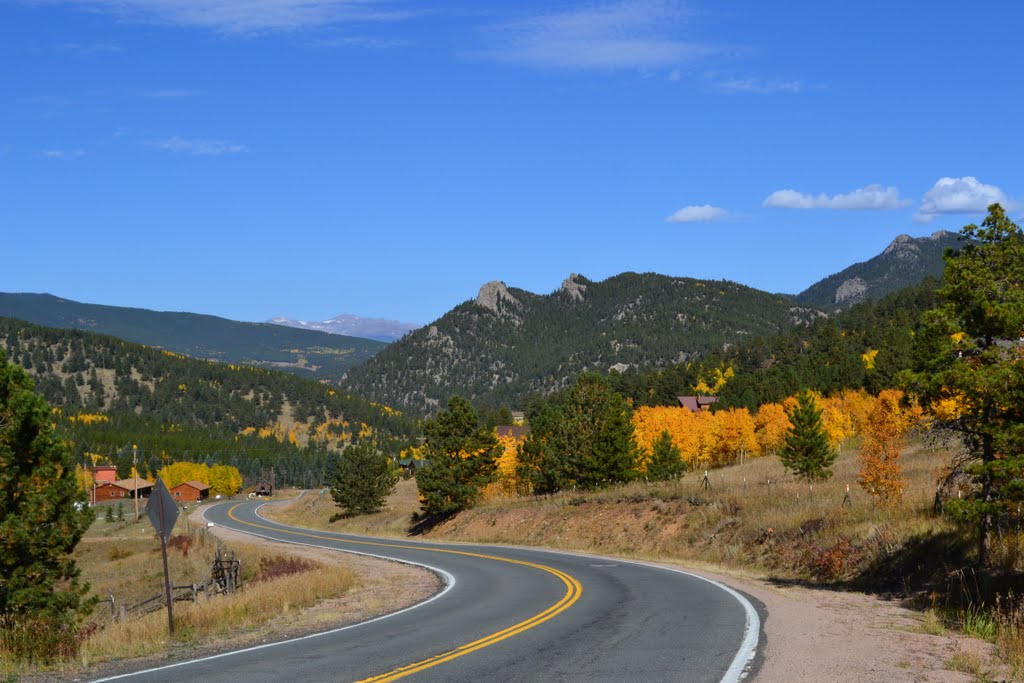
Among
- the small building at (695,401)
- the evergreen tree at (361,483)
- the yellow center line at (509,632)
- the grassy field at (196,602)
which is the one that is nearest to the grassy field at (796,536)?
the yellow center line at (509,632)

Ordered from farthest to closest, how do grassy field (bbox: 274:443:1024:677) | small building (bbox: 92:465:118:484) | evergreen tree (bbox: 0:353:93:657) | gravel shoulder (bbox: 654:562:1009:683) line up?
small building (bbox: 92:465:118:484), evergreen tree (bbox: 0:353:93:657), grassy field (bbox: 274:443:1024:677), gravel shoulder (bbox: 654:562:1009:683)

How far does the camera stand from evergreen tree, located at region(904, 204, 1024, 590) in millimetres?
16094

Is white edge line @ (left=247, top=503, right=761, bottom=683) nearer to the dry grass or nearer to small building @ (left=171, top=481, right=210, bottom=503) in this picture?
the dry grass

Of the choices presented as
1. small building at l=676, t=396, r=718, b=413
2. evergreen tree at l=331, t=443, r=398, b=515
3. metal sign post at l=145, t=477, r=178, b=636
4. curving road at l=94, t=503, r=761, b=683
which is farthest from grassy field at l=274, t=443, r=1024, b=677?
small building at l=676, t=396, r=718, b=413

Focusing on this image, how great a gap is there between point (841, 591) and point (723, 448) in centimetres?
8818

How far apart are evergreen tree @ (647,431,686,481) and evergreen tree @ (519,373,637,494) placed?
30.0ft

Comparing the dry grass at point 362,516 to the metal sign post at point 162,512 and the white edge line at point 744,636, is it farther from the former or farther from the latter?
the metal sign post at point 162,512

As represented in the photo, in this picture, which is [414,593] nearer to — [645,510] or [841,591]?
[841,591]

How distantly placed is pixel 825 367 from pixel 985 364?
11738 centimetres

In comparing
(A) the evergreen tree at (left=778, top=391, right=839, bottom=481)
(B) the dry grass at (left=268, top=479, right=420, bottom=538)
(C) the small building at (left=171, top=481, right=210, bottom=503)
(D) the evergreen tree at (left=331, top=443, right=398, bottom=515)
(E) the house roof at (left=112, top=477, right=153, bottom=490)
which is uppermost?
(A) the evergreen tree at (left=778, top=391, right=839, bottom=481)

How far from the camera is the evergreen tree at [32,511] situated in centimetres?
2467

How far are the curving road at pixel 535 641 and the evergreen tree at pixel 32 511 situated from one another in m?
12.0

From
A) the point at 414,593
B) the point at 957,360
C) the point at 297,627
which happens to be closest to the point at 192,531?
the point at 414,593

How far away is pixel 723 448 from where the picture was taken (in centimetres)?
10669
